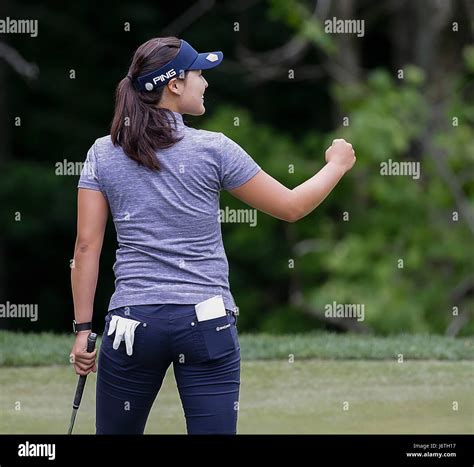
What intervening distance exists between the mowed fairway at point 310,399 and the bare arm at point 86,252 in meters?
1.74

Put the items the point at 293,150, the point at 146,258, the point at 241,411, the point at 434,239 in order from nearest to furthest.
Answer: the point at 146,258, the point at 241,411, the point at 434,239, the point at 293,150

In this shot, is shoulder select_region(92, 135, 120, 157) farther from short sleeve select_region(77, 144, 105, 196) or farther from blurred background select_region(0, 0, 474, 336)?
blurred background select_region(0, 0, 474, 336)

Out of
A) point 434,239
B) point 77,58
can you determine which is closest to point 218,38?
point 77,58

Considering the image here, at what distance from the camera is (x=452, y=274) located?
15.8 m

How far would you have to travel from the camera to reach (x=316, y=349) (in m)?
6.57

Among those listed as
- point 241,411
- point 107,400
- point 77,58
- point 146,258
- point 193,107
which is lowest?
point 241,411
